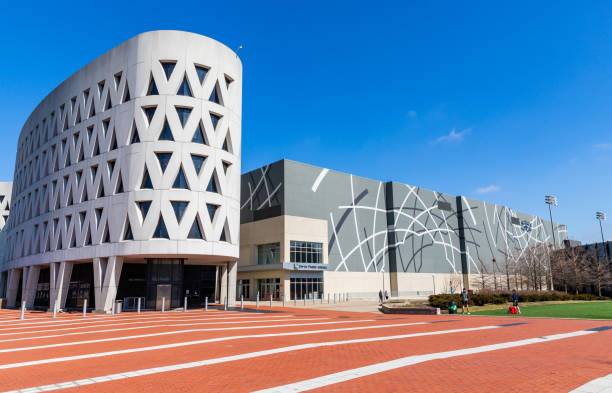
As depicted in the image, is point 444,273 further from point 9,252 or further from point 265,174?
point 9,252

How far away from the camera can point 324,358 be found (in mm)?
10688

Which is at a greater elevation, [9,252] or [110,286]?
[9,252]

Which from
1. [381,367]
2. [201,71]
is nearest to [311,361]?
[381,367]

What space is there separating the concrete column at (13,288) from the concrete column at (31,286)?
23.7ft

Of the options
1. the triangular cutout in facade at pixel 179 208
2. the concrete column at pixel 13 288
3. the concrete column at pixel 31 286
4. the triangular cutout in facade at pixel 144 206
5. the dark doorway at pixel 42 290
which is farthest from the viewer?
the concrete column at pixel 13 288

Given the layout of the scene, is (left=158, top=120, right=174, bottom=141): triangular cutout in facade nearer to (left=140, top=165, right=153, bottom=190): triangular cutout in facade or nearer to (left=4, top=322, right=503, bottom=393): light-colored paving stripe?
(left=140, top=165, right=153, bottom=190): triangular cutout in facade

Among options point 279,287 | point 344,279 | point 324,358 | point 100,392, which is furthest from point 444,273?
point 100,392

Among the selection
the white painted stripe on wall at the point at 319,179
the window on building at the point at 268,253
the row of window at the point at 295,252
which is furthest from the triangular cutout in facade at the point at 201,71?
the window on building at the point at 268,253

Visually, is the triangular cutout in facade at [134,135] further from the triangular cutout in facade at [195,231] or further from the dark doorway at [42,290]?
the dark doorway at [42,290]

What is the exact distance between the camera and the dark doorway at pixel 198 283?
4138cm

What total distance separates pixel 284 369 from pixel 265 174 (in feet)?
160

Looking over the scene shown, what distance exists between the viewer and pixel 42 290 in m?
45.9

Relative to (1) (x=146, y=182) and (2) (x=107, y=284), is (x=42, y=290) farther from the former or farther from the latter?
(1) (x=146, y=182)

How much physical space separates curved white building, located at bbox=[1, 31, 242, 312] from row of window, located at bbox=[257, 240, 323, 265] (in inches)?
484
